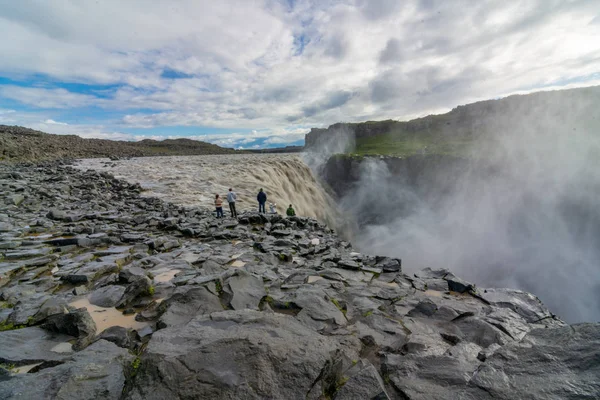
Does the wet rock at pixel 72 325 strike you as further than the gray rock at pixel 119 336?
Yes

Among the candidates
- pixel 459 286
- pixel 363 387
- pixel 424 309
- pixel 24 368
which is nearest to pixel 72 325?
pixel 24 368

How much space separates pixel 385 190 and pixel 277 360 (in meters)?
75.2

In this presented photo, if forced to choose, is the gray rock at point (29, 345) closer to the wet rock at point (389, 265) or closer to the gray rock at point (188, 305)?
the gray rock at point (188, 305)

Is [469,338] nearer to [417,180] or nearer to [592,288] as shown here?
[592,288]

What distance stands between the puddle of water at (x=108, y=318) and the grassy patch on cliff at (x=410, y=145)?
257 ft

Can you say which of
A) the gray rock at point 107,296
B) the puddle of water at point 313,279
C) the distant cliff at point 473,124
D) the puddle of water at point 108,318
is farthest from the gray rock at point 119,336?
the distant cliff at point 473,124

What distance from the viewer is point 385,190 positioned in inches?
2955

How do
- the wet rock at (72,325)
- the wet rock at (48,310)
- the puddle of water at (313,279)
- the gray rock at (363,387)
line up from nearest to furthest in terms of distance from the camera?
the gray rock at (363,387) < the wet rock at (72,325) < the wet rock at (48,310) < the puddle of water at (313,279)

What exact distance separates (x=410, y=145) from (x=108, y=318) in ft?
358

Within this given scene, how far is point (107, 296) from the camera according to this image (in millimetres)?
6531

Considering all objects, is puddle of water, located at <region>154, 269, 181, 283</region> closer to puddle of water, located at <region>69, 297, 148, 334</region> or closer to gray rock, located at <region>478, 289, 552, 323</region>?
puddle of water, located at <region>69, 297, 148, 334</region>

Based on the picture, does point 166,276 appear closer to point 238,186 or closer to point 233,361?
point 233,361

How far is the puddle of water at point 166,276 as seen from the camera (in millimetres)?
7664

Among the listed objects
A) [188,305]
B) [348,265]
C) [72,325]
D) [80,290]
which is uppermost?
[72,325]
